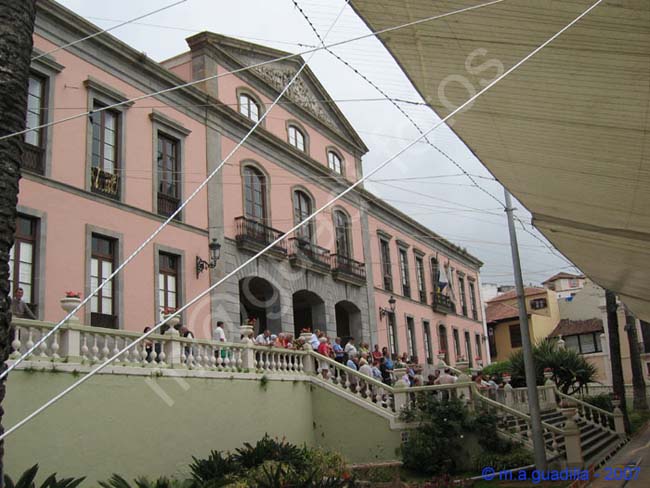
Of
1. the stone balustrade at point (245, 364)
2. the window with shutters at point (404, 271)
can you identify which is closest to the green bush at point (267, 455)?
the stone balustrade at point (245, 364)

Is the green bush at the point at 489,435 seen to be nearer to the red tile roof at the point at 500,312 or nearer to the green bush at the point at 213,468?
the green bush at the point at 213,468

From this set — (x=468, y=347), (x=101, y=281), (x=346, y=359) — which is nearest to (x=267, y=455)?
(x=101, y=281)

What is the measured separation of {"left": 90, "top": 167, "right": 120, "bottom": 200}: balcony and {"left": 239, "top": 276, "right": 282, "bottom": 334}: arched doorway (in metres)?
6.16

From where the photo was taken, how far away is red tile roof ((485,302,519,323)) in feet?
172

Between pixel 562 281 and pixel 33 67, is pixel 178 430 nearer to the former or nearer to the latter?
pixel 33 67

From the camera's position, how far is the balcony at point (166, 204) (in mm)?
17672

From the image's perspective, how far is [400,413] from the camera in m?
15.5

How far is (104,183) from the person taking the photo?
1595 centimetres

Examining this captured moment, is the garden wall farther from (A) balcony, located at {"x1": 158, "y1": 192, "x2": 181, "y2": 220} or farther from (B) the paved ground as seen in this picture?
(A) balcony, located at {"x1": 158, "y1": 192, "x2": 181, "y2": 220}

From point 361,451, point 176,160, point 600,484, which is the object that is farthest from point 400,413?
point 176,160

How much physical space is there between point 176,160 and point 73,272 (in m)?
5.37

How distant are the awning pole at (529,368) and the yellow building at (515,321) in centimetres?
3916

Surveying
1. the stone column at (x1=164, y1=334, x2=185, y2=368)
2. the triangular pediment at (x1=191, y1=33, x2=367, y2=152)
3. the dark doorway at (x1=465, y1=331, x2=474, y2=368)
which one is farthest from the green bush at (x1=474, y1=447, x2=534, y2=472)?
the dark doorway at (x1=465, y1=331, x2=474, y2=368)

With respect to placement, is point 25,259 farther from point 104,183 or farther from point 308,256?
point 308,256
